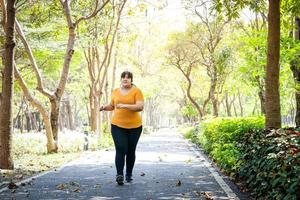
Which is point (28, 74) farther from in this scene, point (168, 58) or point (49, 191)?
point (49, 191)

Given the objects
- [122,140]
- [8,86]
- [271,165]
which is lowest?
[271,165]

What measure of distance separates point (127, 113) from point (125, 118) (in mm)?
94

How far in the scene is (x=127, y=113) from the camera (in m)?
8.25

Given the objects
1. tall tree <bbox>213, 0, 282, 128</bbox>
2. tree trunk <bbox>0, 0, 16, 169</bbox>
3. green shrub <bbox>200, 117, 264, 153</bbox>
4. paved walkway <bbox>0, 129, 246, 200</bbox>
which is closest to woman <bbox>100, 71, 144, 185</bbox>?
paved walkway <bbox>0, 129, 246, 200</bbox>

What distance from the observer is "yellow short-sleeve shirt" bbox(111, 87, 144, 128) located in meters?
8.23

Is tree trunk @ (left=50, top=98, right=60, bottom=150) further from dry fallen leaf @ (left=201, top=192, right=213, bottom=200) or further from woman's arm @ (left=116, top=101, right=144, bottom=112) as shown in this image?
dry fallen leaf @ (left=201, top=192, right=213, bottom=200)

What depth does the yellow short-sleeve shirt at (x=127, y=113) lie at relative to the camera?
8234mm

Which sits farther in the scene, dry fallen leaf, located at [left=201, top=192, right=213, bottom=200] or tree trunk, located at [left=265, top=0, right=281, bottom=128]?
tree trunk, located at [left=265, top=0, right=281, bottom=128]

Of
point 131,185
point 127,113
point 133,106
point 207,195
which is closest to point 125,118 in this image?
point 127,113

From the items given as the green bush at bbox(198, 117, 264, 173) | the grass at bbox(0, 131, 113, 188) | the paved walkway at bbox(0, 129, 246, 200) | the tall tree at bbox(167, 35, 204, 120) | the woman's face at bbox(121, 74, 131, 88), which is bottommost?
the grass at bbox(0, 131, 113, 188)

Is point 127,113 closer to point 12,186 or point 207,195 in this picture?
point 207,195

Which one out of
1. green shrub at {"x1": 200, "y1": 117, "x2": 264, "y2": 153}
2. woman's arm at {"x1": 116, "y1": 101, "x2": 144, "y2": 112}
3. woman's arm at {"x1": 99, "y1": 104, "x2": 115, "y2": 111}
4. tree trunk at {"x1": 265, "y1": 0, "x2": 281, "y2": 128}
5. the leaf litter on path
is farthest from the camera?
green shrub at {"x1": 200, "y1": 117, "x2": 264, "y2": 153}

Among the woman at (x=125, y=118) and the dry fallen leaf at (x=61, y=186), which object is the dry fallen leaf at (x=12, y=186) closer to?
the dry fallen leaf at (x=61, y=186)

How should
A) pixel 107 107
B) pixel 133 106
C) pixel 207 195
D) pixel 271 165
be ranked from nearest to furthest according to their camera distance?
pixel 271 165 < pixel 207 195 < pixel 133 106 < pixel 107 107
